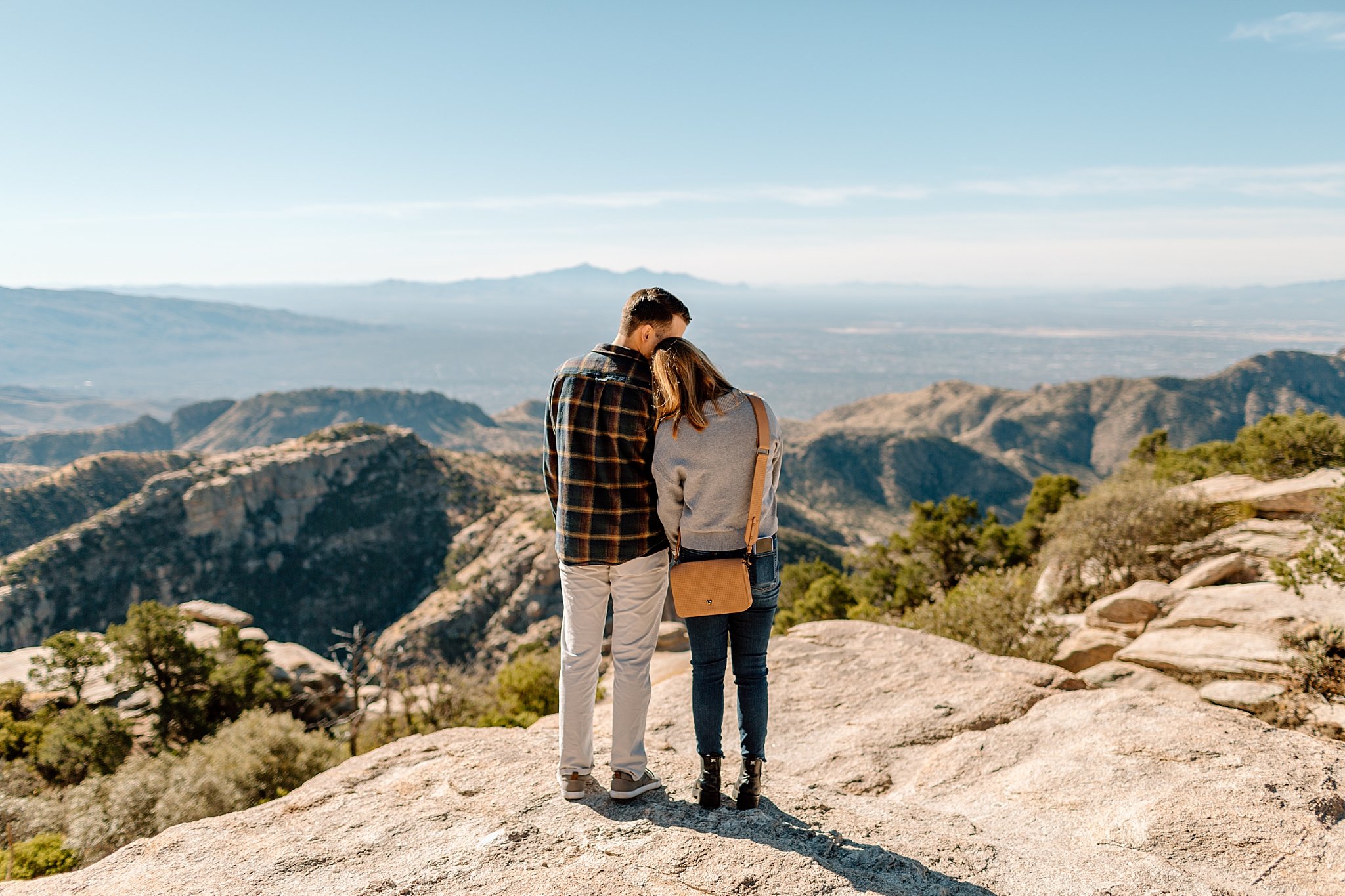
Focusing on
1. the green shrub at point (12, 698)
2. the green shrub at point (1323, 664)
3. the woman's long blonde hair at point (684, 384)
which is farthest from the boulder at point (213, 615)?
the green shrub at point (1323, 664)

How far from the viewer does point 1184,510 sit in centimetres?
1216

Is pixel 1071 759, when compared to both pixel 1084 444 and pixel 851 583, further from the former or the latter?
pixel 1084 444

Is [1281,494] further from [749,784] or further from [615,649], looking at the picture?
[615,649]

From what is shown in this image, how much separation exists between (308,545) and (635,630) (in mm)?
79705

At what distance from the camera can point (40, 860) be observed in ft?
27.5

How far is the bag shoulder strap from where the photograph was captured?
138 inches

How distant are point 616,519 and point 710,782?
171 cm

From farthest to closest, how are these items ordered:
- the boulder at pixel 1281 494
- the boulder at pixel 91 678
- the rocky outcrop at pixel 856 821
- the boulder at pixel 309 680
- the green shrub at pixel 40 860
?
the boulder at pixel 309 680, the boulder at pixel 91 678, the boulder at pixel 1281 494, the green shrub at pixel 40 860, the rocky outcrop at pixel 856 821

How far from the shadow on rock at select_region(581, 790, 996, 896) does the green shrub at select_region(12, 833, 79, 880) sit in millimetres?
8542

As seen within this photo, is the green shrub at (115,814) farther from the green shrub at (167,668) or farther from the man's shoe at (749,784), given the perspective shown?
the green shrub at (167,668)

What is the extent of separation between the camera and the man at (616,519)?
3713 millimetres

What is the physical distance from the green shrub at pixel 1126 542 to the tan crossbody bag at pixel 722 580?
10653mm

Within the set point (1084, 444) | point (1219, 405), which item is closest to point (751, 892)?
point (1084, 444)

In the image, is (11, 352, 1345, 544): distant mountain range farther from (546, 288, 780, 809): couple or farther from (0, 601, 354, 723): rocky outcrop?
(546, 288, 780, 809): couple
